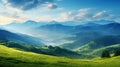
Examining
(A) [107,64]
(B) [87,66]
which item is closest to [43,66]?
(B) [87,66]

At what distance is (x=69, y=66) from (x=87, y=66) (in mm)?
10885

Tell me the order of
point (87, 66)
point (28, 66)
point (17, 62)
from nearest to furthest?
1. point (28, 66)
2. point (17, 62)
3. point (87, 66)

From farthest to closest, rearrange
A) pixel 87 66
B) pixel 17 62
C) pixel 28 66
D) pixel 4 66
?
pixel 87 66, pixel 17 62, pixel 28 66, pixel 4 66

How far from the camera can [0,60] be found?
428 ft

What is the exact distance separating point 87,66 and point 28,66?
3470 centimetres

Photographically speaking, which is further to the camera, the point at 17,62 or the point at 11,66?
the point at 17,62

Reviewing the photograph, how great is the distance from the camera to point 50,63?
142000mm

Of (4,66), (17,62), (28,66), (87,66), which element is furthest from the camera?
(87,66)

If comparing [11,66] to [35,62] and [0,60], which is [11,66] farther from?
[35,62]

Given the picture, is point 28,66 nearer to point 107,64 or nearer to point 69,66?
point 69,66

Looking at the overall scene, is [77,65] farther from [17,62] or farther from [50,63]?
[17,62]

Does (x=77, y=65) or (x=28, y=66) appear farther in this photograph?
(x=77, y=65)

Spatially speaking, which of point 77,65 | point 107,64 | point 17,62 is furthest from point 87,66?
point 17,62

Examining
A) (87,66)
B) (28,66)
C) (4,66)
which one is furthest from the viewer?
(87,66)
